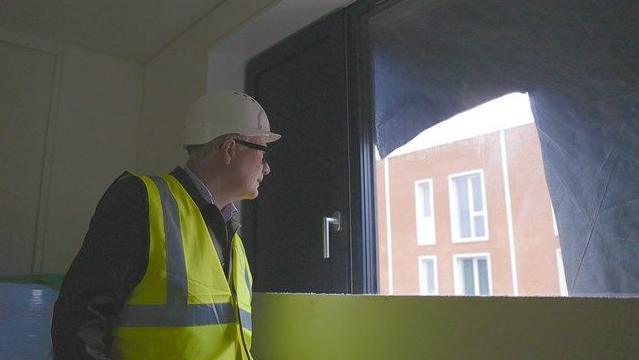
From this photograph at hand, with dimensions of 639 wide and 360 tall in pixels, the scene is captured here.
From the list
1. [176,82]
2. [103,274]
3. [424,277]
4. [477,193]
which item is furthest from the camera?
[176,82]

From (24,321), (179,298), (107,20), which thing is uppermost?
(107,20)

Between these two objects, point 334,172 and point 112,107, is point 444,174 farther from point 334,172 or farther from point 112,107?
point 112,107

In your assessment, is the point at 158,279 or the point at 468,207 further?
the point at 468,207

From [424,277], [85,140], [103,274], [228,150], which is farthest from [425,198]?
[85,140]

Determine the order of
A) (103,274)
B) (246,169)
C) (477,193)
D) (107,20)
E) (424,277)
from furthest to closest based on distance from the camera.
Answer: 1. (107,20)
2. (424,277)
3. (477,193)
4. (246,169)
5. (103,274)

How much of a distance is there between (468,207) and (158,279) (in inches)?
36.2

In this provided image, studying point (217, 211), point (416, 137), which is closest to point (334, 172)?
point (416, 137)

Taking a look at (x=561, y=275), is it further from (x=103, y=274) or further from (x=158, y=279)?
(x=103, y=274)

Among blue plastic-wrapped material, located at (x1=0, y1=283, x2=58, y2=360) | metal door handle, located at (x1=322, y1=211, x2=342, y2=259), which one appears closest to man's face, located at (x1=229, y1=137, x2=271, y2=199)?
metal door handle, located at (x1=322, y1=211, x2=342, y2=259)

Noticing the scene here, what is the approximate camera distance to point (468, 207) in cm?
148

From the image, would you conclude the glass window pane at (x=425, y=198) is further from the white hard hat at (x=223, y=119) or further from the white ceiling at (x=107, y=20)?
the white ceiling at (x=107, y=20)

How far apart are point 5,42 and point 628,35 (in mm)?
2855

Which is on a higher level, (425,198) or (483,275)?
(425,198)

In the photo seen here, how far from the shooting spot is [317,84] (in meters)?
2.07
